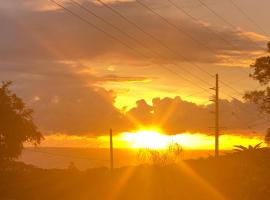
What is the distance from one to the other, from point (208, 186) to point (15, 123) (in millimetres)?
36596

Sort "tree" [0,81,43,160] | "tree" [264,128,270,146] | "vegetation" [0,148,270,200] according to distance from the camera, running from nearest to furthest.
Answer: "vegetation" [0,148,270,200] < "tree" [264,128,270,146] < "tree" [0,81,43,160]

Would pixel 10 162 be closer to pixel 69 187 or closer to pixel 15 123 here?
pixel 15 123

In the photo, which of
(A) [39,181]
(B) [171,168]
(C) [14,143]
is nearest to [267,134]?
(B) [171,168]

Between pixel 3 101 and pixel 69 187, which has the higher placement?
pixel 3 101

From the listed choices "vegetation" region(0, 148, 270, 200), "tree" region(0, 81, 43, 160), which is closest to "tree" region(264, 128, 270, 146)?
"vegetation" region(0, 148, 270, 200)

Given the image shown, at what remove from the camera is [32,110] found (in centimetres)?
8700

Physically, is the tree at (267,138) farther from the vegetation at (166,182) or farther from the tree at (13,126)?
the tree at (13,126)

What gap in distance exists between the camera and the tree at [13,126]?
84062 mm

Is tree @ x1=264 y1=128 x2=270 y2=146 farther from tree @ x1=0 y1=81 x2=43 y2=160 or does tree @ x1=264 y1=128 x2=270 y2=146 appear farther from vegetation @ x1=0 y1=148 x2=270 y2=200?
tree @ x1=0 y1=81 x2=43 y2=160

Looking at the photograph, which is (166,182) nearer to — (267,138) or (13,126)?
(267,138)

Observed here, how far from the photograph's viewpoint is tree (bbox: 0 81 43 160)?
84.1 metres

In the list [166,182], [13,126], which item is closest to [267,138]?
[166,182]

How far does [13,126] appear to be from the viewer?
279ft

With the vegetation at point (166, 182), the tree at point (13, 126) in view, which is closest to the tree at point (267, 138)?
the vegetation at point (166, 182)
